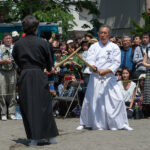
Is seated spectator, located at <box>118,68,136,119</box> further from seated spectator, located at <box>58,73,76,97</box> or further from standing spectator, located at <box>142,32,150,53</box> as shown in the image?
seated spectator, located at <box>58,73,76,97</box>

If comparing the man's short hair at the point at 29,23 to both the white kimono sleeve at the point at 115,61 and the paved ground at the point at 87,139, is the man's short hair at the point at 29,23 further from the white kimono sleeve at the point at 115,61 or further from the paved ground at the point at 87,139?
the white kimono sleeve at the point at 115,61

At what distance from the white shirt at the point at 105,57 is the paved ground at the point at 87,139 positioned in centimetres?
126

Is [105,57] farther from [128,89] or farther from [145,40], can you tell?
[145,40]

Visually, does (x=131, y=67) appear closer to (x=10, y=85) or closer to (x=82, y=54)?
(x=82, y=54)

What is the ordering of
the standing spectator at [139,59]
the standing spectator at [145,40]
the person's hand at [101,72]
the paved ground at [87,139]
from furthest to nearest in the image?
the standing spectator at [139,59]
the standing spectator at [145,40]
the person's hand at [101,72]
the paved ground at [87,139]

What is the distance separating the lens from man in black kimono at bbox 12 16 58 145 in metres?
8.16

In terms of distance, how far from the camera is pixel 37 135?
8.09 m

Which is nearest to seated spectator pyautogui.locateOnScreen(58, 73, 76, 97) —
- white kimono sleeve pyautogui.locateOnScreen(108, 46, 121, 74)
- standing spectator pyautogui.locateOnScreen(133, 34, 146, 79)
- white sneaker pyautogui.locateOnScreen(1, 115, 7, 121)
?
standing spectator pyautogui.locateOnScreen(133, 34, 146, 79)

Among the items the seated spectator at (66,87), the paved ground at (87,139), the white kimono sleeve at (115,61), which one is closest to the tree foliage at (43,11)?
the seated spectator at (66,87)

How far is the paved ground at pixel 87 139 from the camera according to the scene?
7957 mm

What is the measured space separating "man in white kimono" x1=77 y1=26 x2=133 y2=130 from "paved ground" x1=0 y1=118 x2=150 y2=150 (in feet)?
1.15

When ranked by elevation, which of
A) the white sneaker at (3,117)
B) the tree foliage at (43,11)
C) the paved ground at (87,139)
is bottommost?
the white sneaker at (3,117)

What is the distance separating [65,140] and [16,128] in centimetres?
218

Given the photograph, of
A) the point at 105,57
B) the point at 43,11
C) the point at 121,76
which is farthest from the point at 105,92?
the point at 43,11
